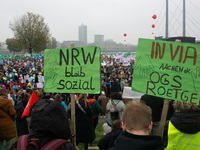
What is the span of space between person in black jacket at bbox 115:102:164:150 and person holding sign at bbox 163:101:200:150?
927mm

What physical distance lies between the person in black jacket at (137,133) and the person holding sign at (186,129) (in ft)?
3.04

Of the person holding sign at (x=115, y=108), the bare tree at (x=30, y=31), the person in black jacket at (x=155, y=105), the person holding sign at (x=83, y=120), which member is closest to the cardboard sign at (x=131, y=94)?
the person holding sign at (x=115, y=108)

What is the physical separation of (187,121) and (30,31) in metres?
39.8

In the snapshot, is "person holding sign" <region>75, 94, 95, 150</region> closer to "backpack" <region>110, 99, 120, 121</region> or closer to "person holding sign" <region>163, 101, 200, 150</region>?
"backpack" <region>110, 99, 120, 121</region>

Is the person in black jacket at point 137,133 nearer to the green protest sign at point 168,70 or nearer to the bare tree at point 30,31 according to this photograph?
the green protest sign at point 168,70

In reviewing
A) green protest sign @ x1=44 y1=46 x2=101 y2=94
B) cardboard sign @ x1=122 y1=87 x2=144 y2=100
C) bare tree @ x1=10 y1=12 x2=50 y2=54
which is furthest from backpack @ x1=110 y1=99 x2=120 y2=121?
bare tree @ x1=10 y1=12 x2=50 y2=54

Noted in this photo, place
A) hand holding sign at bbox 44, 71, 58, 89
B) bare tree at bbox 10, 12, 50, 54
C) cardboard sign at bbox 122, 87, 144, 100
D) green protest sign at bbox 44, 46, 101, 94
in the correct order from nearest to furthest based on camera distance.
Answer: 1. green protest sign at bbox 44, 46, 101, 94
2. hand holding sign at bbox 44, 71, 58, 89
3. cardboard sign at bbox 122, 87, 144, 100
4. bare tree at bbox 10, 12, 50, 54

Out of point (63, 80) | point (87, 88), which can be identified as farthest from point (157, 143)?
point (63, 80)

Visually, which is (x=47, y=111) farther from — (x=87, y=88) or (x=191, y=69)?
(x=191, y=69)

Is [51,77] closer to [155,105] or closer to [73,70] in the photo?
[73,70]

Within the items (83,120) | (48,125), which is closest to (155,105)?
(83,120)

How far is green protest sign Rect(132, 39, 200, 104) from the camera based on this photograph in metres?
2.54

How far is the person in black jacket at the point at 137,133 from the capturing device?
155 centimetres

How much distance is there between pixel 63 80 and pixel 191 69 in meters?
1.90
